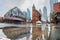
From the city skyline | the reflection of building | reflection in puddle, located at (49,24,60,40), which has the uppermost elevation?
the city skyline

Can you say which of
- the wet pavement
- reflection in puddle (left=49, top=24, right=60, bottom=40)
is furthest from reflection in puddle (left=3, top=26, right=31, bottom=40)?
reflection in puddle (left=49, top=24, right=60, bottom=40)

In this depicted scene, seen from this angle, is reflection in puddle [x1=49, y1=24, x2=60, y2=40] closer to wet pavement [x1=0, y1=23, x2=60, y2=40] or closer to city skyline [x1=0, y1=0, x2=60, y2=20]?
wet pavement [x1=0, y1=23, x2=60, y2=40]

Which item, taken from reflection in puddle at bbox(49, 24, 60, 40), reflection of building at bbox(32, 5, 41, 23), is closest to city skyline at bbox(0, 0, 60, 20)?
reflection of building at bbox(32, 5, 41, 23)

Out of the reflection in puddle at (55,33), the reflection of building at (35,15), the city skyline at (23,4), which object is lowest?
the reflection in puddle at (55,33)

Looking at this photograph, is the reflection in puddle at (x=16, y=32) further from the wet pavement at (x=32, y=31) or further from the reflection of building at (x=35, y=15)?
the reflection of building at (x=35, y=15)

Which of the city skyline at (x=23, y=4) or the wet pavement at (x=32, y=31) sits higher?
the city skyline at (x=23, y=4)

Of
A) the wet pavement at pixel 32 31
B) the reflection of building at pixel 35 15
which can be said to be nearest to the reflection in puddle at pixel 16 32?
the wet pavement at pixel 32 31

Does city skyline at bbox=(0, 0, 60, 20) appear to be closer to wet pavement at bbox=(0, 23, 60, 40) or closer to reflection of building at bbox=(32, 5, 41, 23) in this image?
reflection of building at bbox=(32, 5, 41, 23)

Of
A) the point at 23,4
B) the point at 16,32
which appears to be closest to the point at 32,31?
the point at 16,32

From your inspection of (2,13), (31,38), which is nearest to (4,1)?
(2,13)

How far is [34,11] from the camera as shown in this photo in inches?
54.6

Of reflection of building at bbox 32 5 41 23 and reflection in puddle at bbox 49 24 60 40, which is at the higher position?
reflection of building at bbox 32 5 41 23

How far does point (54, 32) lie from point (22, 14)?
424 mm

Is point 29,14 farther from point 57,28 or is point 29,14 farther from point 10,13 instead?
point 57,28
